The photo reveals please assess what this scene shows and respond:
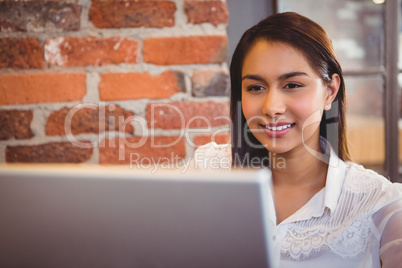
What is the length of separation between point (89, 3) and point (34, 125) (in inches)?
13.9

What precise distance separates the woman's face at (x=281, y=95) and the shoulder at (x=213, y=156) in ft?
0.60

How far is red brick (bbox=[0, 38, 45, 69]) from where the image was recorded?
947 mm

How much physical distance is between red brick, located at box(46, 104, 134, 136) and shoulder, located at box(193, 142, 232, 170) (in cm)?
21

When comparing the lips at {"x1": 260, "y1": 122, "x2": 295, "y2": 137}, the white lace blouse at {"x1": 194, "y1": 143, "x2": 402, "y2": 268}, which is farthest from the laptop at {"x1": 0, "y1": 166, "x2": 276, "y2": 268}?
the lips at {"x1": 260, "y1": 122, "x2": 295, "y2": 137}

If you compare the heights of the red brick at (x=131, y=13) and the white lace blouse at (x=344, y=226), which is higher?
the red brick at (x=131, y=13)

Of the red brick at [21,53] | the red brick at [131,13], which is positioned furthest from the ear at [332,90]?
the red brick at [21,53]

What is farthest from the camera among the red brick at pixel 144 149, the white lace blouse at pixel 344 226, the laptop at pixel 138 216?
the red brick at pixel 144 149

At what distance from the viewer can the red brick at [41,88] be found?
37.6 inches

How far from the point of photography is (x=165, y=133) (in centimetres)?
100

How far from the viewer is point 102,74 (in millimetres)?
968

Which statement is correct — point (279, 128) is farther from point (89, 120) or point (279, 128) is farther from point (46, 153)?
point (46, 153)

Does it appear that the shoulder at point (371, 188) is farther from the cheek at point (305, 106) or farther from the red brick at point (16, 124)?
the red brick at point (16, 124)

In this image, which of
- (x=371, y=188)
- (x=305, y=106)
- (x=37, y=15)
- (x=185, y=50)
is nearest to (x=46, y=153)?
(x=37, y=15)

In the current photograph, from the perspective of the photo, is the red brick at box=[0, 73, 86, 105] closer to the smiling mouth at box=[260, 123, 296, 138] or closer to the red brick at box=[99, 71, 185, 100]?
the red brick at box=[99, 71, 185, 100]
